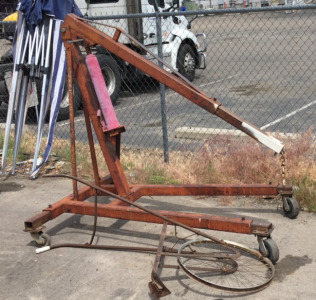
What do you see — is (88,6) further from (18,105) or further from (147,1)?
(18,105)

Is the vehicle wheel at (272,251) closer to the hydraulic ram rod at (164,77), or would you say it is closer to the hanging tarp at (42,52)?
the hydraulic ram rod at (164,77)

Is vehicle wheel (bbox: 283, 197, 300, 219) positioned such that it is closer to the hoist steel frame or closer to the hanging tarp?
the hoist steel frame

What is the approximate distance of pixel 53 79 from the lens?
6164mm

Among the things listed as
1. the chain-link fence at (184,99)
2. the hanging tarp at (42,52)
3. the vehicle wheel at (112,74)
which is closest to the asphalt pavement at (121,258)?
the hanging tarp at (42,52)

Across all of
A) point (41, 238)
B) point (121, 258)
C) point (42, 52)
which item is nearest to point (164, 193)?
→ point (121, 258)

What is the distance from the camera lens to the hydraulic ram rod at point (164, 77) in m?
4.46

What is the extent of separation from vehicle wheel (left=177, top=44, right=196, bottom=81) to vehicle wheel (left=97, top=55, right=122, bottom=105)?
76.1 inches

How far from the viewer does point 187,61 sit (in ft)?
45.1

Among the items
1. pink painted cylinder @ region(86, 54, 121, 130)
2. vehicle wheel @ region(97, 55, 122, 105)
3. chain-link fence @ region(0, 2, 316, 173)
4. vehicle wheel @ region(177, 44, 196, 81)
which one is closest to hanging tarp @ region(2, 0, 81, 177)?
pink painted cylinder @ region(86, 54, 121, 130)

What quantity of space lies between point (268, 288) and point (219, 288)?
377mm

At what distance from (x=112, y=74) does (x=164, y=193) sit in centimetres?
693

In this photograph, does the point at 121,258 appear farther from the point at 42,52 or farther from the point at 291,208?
the point at 42,52

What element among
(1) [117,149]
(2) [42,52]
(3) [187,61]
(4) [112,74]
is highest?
(2) [42,52]

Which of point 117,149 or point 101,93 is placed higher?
point 101,93
